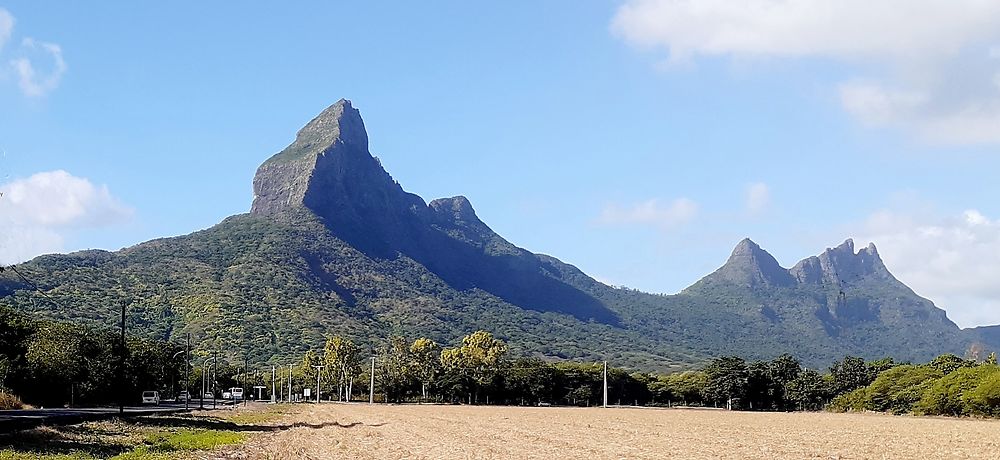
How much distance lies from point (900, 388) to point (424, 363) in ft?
253

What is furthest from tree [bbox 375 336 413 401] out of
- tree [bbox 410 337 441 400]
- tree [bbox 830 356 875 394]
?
tree [bbox 830 356 875 394]

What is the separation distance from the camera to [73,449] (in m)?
35.3

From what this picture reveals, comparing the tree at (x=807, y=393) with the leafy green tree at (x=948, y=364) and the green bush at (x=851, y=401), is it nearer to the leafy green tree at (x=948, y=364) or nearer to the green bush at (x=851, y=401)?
the green bush at (x=851, y=401)

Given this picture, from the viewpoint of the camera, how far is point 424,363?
6457 inches

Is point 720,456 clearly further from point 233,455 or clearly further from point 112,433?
point 112,433

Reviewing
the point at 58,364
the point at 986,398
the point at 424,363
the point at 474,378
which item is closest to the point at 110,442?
the point at 58,364

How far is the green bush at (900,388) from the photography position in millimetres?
112875

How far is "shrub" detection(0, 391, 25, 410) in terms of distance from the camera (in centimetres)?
7588

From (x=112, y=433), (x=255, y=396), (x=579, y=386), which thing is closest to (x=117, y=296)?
(x=255, y=396)

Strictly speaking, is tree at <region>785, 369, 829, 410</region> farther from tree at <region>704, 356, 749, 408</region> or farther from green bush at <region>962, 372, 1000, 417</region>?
green bush at <region>962, 372, 1000, 417</region>

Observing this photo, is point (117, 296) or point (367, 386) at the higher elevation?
point (117, 296)

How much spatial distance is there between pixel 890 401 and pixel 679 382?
194 ft

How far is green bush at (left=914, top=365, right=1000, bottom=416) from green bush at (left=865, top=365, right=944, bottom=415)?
4.71m

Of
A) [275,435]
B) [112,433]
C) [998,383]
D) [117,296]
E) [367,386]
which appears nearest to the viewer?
[112,433]
